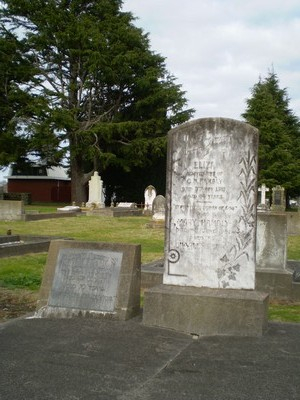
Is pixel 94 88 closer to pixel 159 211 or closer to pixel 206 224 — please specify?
pixel 159 211

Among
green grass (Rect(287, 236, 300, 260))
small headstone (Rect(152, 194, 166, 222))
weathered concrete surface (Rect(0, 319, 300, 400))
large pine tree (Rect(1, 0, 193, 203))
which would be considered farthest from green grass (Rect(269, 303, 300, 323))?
large pine tree (Rect(1, 0, 193, 203))

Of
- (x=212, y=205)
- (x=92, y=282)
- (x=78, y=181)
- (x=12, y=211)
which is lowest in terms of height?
(x=92, y=282)

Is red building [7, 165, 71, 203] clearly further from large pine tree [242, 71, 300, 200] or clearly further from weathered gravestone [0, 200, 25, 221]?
weathered gravestone [0, 200, 25, 221]

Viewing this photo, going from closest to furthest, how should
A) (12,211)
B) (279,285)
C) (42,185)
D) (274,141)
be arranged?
(279,285) → (12,211) → (274,141) → (42,185)

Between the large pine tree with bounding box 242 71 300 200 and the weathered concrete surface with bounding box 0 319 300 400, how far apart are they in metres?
43.6

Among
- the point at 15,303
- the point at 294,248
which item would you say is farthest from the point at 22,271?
the point at 294,248

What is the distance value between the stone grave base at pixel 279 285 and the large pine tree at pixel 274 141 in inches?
1558

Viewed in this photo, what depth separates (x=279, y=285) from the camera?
8906 mm

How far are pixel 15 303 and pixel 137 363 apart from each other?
3887mm

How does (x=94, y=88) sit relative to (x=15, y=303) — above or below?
above

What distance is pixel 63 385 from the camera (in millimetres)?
3887

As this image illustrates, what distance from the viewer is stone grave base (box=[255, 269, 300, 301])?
8.83m

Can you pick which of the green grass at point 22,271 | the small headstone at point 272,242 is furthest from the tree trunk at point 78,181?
the small headstone at point 272,242

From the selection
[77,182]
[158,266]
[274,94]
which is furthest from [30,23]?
[158,266]
